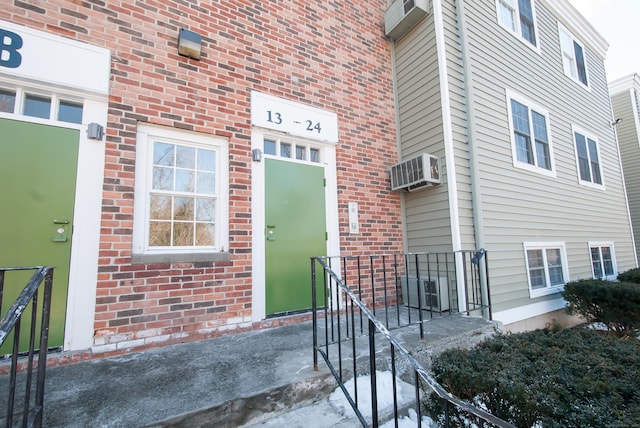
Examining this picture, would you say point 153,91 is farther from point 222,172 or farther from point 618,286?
point 618,286

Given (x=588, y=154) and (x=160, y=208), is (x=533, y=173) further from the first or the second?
(x=160, y=208)

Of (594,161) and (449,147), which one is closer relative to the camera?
(449,147)

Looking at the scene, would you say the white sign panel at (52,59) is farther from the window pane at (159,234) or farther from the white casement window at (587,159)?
the white casement window at (587,159)

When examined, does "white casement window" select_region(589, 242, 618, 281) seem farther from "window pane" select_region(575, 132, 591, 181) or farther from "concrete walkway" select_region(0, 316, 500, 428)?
"concrete walkway" select_region(0, 316, 500, 428)

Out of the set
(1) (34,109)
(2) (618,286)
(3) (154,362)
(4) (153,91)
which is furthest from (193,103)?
(2) (618,286)

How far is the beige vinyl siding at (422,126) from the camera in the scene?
4.53 m

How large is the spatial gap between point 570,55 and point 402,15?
5.74 meters

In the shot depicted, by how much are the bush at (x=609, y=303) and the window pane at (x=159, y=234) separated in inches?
267

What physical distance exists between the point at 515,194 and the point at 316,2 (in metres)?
4.60

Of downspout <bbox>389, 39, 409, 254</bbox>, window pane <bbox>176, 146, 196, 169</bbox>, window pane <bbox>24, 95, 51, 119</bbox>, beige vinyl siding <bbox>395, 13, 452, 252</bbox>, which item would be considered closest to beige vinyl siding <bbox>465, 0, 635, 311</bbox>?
beige vinyl siding <bbox>395, 13, 452, 252</bbox>

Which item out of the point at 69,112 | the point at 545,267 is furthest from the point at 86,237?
the point at 545,267

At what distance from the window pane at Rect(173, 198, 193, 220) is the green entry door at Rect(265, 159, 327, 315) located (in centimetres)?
89

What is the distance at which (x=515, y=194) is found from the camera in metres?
5.20

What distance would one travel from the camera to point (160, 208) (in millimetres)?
3232
